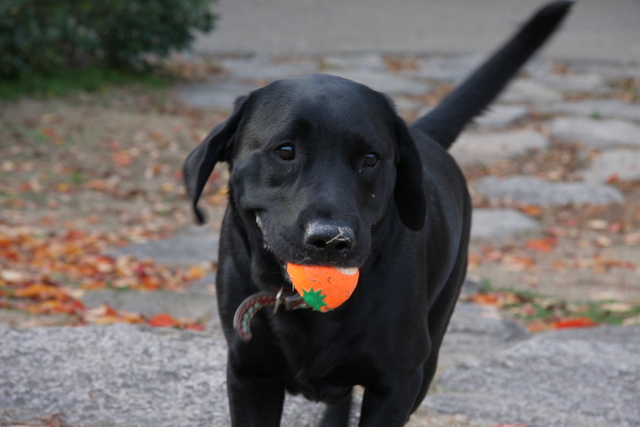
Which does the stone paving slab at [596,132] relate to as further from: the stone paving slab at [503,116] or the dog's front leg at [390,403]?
the dog's front leg at [390,403]

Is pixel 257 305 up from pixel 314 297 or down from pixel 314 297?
down

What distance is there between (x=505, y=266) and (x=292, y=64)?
24.2 feet

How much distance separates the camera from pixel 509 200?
803cm

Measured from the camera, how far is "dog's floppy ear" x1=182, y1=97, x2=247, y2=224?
260 centimetres

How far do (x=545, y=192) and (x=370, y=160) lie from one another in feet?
19.5

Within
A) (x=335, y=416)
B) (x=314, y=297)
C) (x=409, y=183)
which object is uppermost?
(x=409, y=183)

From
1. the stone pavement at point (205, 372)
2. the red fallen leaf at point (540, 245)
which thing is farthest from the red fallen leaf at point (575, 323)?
the red fallen leaf at point (540, 245)

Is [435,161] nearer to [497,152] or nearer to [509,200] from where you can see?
[509,200]

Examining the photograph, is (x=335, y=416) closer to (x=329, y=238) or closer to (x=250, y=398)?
(x=250, y=398)

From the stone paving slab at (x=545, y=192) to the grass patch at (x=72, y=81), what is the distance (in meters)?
4.87

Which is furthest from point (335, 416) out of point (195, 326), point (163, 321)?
point (163, 321)

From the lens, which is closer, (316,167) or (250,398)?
(316,167)

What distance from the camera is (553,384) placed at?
3859 mm

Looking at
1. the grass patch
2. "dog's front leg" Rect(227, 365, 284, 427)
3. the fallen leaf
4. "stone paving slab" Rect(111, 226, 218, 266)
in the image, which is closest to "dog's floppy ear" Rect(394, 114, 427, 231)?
"dog's front leg" Rect(227, 365, 284, 427)
